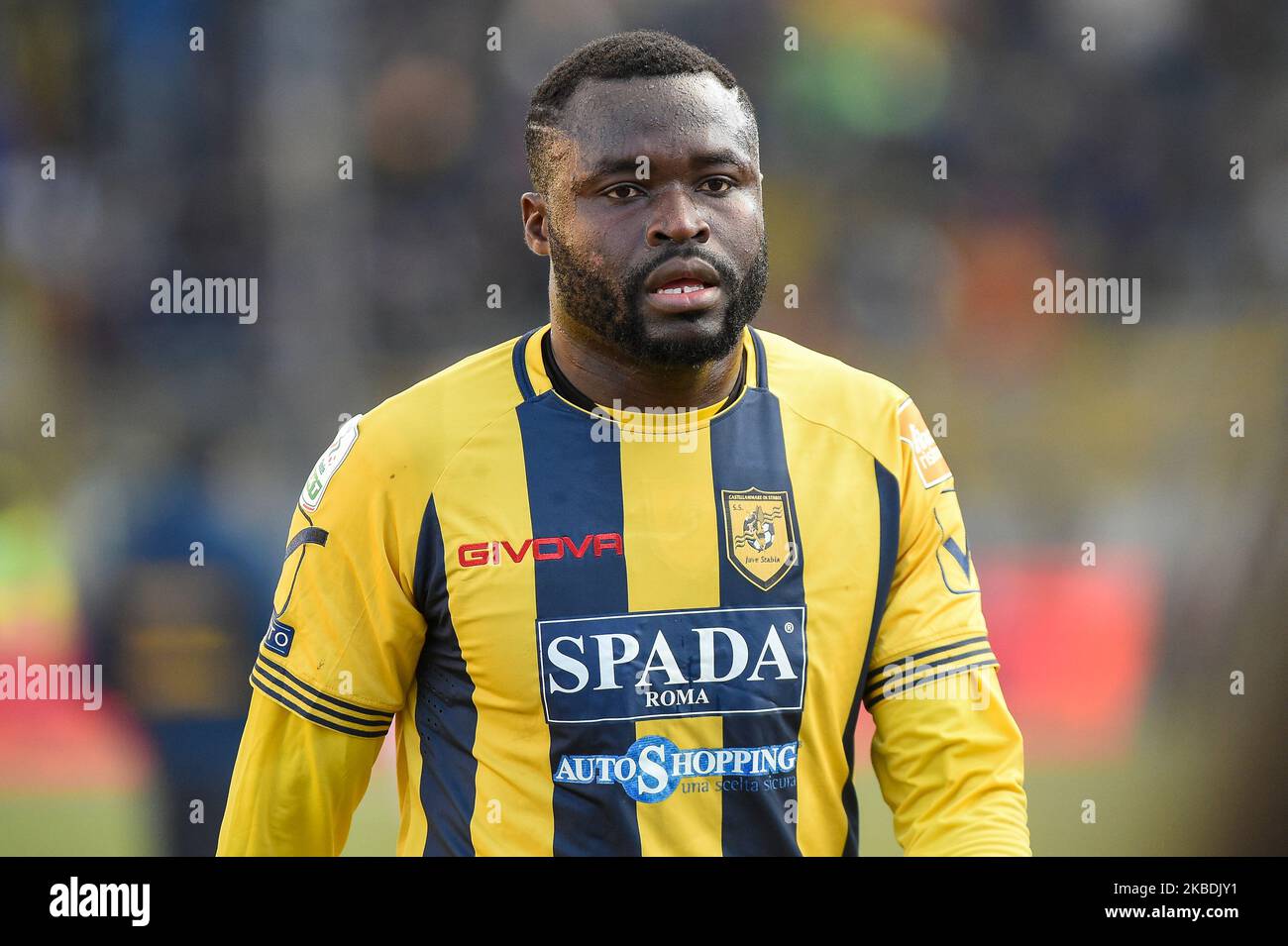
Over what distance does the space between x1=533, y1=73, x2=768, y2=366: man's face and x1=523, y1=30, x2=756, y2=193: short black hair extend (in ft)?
0.07

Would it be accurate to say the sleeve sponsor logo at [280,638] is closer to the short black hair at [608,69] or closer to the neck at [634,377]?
the neck at [634,377]

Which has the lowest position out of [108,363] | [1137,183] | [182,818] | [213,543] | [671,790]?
[182,818]

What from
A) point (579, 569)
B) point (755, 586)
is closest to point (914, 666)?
point (755, 586)

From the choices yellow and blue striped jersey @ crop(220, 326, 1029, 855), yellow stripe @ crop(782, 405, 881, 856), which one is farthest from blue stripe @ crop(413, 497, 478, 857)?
yellow stripe @ crop(782, 405, 881, 856)

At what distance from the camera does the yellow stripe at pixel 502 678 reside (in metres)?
1.92

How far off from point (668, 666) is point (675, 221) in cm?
63

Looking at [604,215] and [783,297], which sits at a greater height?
[783,297]

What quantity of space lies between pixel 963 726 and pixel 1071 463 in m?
3.43

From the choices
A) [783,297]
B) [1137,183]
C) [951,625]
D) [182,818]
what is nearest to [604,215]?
[951,625]

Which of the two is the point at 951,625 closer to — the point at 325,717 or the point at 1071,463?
the point at 325,717

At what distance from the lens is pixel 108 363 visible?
518 cm

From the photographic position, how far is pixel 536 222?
2162 mm

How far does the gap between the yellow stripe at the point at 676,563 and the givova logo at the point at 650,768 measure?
0.4 inches

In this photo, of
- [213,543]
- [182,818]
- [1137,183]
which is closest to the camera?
[182,818]
